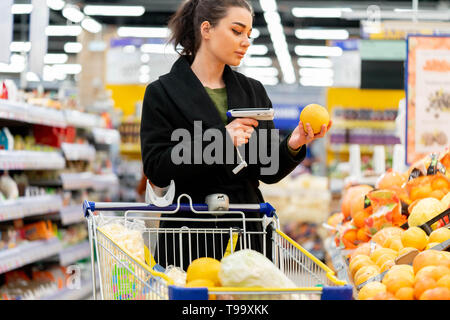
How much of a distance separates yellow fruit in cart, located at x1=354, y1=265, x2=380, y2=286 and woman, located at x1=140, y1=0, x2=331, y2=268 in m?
0.31

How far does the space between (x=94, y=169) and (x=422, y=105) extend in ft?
16.4

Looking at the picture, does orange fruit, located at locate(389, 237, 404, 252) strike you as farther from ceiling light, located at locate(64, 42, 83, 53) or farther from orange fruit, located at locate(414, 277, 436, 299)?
ceiling light, located at locate(64, 42, 83, 53)

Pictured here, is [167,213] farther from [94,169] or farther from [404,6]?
[404,6]

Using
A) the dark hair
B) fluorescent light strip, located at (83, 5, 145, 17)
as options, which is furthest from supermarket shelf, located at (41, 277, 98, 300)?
fluorescent light strip, located at (83, 5, 145, 17)

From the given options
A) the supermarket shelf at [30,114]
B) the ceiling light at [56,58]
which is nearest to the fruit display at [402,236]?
the supermarket shelf at [30,114]

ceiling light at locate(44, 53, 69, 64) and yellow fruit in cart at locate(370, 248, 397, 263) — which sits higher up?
ceiling light at locate(44, 53, 69, 64)

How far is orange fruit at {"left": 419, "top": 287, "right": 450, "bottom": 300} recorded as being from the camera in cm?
155

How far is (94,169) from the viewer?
8336 millimetres

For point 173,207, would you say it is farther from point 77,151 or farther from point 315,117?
point 77,151

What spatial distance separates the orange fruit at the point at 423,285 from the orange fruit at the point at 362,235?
131cm

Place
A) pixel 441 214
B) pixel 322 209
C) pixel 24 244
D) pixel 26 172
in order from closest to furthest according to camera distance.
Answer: pixel 441 214, pixel 24 244, pixel 26 172, pixel 322 209

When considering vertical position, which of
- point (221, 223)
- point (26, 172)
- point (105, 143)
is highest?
point (105, 143)

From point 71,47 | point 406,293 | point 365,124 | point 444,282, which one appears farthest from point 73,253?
point 71,47
